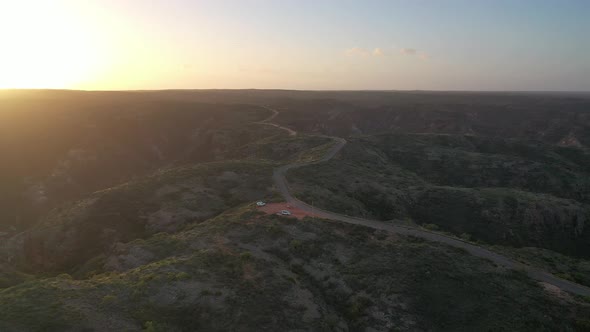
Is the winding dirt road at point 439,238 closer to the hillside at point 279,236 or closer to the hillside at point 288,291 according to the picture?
the hillside at point 279,236

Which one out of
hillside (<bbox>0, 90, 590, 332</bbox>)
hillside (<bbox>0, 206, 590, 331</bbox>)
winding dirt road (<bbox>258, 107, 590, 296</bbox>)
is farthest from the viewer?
winding dirt road (<bbox>258, 107, 590, 296</bbox>)

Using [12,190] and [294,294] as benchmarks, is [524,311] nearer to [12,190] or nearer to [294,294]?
[294,294]

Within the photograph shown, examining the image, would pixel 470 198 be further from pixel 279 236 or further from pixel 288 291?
pixel 288 291

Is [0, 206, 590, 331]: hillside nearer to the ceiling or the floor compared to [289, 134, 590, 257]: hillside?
nearer to the ceiling

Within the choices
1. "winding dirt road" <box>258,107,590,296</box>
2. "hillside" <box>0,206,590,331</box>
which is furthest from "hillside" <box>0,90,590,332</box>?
"winding dirt road" <box>258,107,590,296</box>

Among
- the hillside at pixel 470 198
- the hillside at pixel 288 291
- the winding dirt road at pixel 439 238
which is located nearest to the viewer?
the hillside at pixel 288 291

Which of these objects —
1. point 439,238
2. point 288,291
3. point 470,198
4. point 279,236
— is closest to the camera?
point 288,291

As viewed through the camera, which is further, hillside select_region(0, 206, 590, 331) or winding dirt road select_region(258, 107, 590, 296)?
winding dirt road select_region(258, 107, 590, 296)

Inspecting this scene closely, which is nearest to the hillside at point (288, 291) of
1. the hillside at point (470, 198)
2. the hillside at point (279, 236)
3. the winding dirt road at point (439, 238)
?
the hillside at point (279, 236)

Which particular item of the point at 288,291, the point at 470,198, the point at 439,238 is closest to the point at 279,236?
the point at 288,291

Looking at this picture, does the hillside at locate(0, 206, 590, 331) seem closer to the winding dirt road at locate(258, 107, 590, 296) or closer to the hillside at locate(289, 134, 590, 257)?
the winding dirt road at locate(258, 107, 590, 296)

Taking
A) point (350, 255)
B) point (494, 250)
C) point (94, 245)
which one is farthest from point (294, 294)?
point (94, 245)
